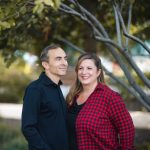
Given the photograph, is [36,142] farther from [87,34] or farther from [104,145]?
[87,34]

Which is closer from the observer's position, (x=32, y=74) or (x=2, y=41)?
(x=2, y=41)

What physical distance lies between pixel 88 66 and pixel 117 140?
80cm

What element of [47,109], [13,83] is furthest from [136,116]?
[13,83]

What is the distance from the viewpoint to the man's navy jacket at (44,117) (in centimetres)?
473

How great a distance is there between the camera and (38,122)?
4.85 m

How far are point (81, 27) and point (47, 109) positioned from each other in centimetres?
687

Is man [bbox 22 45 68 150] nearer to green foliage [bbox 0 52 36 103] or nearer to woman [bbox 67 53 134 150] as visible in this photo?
woman [bbox 67 53 134 150]

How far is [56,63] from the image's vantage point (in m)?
5.02

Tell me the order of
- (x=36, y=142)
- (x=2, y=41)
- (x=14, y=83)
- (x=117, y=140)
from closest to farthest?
(x=36, y=142) < (x=117, y=140) < (x=2, y=41) < (x=14, y=83)

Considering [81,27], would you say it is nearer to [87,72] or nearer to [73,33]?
[73,33]

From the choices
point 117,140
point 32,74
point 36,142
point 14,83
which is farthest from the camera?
point 32,74

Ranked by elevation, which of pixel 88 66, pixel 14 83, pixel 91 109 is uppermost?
pixel 88 66

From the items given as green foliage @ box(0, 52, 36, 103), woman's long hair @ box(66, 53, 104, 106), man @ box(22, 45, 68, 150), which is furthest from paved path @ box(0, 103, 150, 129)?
man @ box(22, 45, 68, 150)

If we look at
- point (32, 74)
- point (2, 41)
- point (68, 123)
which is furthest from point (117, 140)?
point (32, 74)
